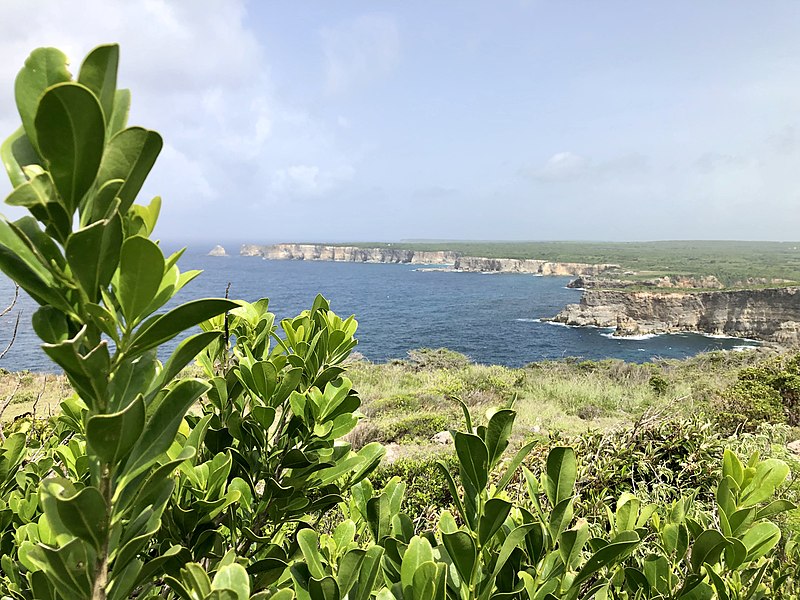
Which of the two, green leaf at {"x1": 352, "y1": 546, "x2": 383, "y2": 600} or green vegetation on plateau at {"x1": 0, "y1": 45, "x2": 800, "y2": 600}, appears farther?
green leaf at {"x1": 352, "y1": 546, "x2": 383, "y2": 600}

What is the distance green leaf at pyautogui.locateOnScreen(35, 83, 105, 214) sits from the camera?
424mm

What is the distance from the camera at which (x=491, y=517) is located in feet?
2.41

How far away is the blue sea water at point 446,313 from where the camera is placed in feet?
101

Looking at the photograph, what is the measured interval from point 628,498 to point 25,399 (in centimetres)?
1014

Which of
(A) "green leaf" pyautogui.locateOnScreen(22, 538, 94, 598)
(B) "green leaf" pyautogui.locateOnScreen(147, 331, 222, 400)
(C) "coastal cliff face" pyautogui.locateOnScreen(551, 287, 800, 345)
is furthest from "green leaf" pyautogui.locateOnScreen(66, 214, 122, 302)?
(C) "coastal cliff face" pyautogui.locateOnScreen(551, 287, 800, 345)

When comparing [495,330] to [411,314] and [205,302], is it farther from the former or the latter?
[205,302]

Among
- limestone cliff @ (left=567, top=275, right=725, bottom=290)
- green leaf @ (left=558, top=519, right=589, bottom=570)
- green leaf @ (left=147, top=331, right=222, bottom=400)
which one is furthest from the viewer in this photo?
limestone cliff @ (left=567, top=275, right=725, bottom=290)

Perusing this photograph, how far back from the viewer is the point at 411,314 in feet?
150

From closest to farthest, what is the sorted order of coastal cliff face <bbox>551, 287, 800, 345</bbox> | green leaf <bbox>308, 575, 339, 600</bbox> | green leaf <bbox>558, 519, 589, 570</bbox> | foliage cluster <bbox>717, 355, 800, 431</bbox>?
green leaf <bbox>308, 575, 339, 600</bbox> < green leaf <bbox>558, 519, 589, 570</bbox> < foliage cluster <bbox>717, 355, 800, 431</bbox> < coastal cliff face <bbox>551, 287, 800, 345</bbox>

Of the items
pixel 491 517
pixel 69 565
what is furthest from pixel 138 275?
pixel 491 517

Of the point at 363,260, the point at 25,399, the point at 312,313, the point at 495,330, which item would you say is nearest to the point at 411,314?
the point at 495,330

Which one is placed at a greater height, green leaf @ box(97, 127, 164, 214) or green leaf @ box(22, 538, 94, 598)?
green leaf @ box(97, 127, 164, 214)

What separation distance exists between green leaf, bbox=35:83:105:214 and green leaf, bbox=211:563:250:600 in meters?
0.46

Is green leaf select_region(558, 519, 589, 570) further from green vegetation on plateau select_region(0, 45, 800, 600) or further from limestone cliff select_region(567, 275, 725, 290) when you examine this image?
limestone cliff select_region(567, 275, 725, 290)
